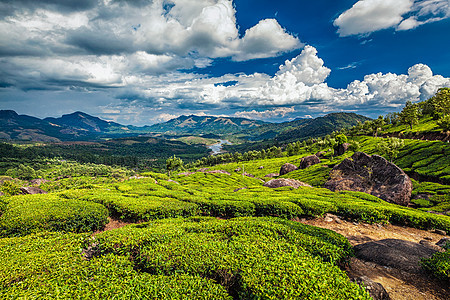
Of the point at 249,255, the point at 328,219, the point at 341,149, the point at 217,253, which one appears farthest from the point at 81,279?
the point at 341,149

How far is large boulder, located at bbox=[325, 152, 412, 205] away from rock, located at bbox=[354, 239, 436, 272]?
28.5 metres

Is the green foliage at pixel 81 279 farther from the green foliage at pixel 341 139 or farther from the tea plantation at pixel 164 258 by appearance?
the green foliage at pixel 341 139

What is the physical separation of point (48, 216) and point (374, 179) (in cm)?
5511

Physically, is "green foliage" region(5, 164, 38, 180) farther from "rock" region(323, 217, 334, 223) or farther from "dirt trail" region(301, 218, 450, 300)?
"dirt trail" region(301, 218, 450, 300)

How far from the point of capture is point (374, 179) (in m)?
41.3

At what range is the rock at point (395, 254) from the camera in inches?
480

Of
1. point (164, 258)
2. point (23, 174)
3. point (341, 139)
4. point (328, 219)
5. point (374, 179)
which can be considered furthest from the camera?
point (23, 174)

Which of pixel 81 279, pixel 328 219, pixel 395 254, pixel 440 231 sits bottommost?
pixel 440 231

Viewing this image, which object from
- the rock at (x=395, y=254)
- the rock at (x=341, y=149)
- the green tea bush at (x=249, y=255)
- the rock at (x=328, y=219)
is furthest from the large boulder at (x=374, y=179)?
the rock at (x=341, y=149)

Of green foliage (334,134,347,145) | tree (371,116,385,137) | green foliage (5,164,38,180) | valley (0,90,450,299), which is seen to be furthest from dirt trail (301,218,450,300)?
green foliage (5,164,38,180)

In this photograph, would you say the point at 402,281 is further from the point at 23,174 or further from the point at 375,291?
the point at 23,174

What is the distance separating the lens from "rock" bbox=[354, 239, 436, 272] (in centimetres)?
1218

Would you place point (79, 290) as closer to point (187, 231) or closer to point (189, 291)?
point (189, 291)

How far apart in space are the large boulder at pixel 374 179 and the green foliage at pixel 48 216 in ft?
157
